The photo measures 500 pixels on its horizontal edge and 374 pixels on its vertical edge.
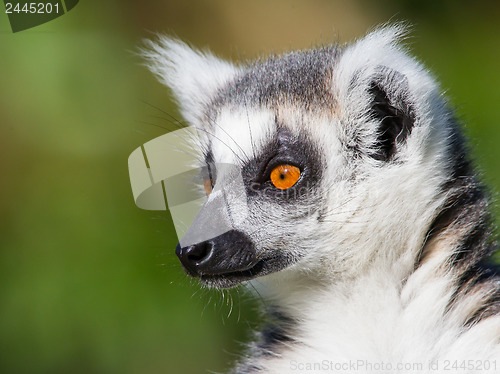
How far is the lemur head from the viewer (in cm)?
180

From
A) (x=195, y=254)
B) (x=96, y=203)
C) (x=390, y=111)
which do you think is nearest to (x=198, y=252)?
(x=195, y=254)

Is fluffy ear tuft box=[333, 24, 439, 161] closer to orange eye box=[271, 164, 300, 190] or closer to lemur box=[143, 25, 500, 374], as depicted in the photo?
lemur box=[143, 25, 500, 374]

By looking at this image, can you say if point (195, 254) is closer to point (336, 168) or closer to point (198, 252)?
point (198, 252)

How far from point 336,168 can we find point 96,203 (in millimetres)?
2306

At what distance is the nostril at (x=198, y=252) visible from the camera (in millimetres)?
1754

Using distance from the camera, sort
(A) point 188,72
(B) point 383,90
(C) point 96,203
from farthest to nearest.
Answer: (C) point 96,203 → (A) point 188,72 → (B) point 383,90

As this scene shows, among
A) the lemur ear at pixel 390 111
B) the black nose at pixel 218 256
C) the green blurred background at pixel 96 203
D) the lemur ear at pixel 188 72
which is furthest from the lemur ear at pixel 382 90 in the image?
the green blurred background at pixel 96 203

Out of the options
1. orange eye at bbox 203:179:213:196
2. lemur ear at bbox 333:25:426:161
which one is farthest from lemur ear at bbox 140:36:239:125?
lemur ear at bbox 333:25:426:161

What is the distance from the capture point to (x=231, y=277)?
183cm

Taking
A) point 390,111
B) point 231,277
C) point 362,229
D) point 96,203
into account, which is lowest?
point 231,277

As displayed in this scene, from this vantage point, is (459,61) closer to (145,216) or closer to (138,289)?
(145,216)

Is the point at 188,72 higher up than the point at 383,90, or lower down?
higher up

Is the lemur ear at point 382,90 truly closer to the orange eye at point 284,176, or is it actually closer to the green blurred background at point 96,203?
the orange eye at point 284,176

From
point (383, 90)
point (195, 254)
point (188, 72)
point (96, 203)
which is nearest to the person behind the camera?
point (195, 254)
